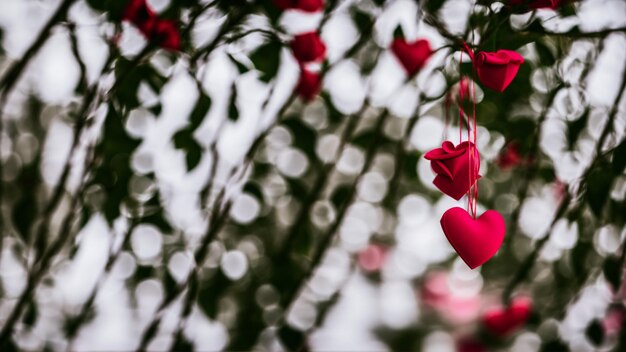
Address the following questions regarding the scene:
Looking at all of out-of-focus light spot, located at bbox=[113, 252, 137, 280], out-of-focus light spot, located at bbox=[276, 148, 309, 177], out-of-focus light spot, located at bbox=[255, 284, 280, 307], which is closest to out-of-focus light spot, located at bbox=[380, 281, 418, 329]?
out-of-focus light spot, located at bbox=[255, 284, 280, 307]

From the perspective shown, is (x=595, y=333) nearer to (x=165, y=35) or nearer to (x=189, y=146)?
(x=189, y=146)

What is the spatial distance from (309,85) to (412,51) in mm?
173

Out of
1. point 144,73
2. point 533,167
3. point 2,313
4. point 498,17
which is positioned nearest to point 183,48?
point 144,73

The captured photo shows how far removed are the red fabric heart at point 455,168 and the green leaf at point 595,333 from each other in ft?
2.19

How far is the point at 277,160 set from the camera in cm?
133

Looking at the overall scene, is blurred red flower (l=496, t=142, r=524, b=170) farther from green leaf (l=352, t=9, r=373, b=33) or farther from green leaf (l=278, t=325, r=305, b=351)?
green leaf (l=278, t=325, r=305, b=351)

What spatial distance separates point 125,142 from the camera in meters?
0.86

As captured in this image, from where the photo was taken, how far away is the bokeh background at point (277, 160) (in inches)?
31.5

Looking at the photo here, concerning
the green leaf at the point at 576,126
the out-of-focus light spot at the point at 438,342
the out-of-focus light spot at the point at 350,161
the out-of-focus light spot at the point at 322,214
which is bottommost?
the out-of-focus light spot at the point at 438,342

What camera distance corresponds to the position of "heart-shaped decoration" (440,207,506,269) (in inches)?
21.9

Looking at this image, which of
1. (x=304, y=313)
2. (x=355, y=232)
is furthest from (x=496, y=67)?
(x=304, y=313)

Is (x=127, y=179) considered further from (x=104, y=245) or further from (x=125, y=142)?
(x=104, y=245)

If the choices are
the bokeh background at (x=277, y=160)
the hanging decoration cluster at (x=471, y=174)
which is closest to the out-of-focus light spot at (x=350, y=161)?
the bokeh background at (x=277, y=160)

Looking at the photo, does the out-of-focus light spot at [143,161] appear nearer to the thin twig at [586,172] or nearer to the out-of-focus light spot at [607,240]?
the thin twig at [586,172]
